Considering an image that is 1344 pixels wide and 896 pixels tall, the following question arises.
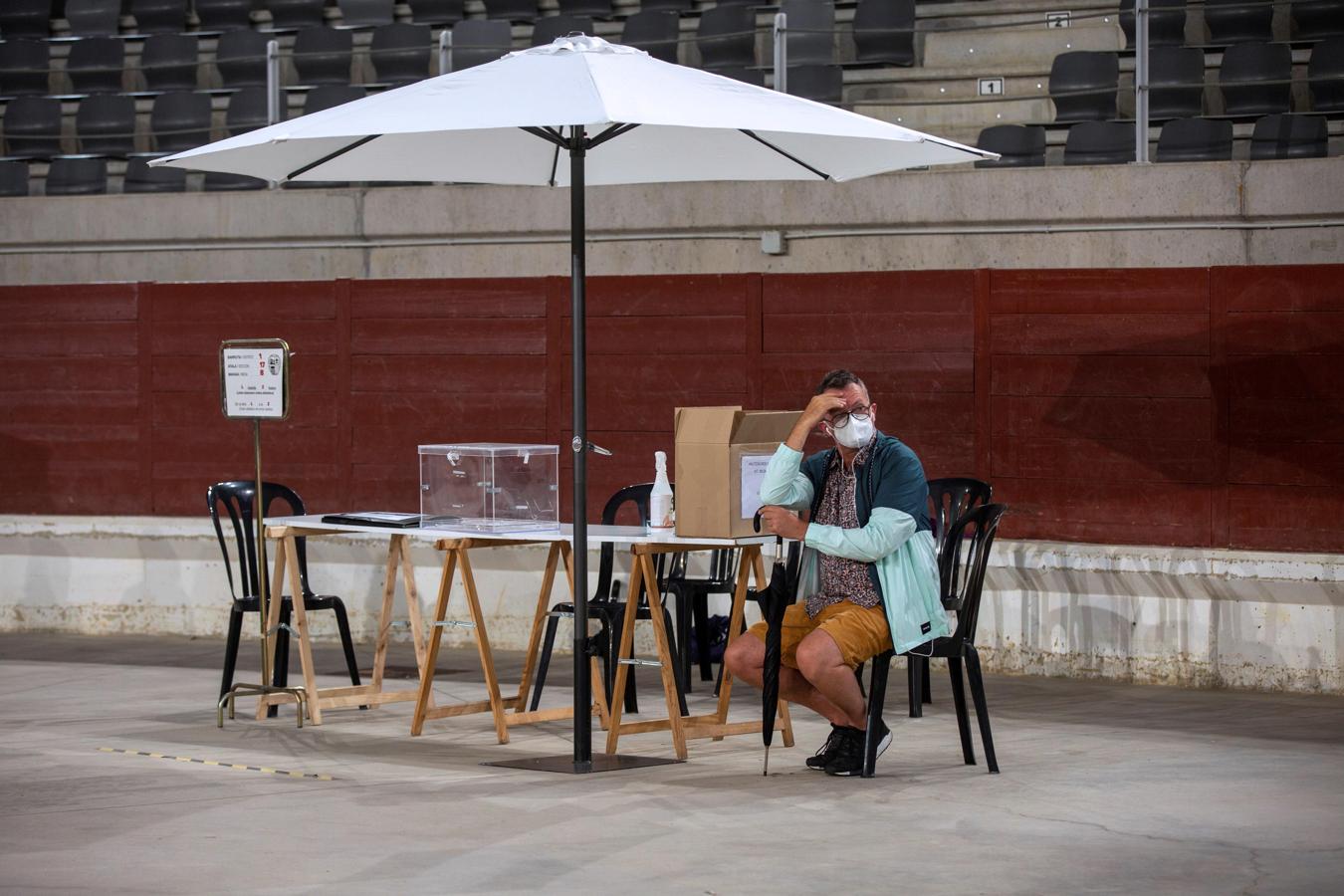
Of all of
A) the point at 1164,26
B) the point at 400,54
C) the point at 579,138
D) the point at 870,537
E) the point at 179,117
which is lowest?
the point at 870,537

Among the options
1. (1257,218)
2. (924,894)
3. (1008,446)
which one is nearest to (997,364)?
(1008,446)

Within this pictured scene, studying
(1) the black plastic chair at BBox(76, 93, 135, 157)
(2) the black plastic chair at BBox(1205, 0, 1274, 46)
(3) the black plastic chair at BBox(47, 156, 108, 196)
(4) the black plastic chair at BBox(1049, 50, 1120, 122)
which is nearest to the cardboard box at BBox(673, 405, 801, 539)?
(4) the black plastic chair at BBox(1049, 50, 1120, 122)

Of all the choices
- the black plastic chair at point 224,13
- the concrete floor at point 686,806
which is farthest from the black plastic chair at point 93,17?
the concrete floor at point 686,806

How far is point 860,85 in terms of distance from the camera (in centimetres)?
1262

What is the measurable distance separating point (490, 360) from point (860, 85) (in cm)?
350

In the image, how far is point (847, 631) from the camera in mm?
6703

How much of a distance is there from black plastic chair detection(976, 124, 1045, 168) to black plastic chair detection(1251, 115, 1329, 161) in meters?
1.26

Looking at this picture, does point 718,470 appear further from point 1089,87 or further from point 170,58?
point 170,58

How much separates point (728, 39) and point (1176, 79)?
10.1 feet

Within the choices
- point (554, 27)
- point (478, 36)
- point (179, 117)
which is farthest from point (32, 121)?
point (554, 27)

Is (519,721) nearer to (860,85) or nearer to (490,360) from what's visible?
(490,360)

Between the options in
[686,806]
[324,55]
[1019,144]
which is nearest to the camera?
[686,806]

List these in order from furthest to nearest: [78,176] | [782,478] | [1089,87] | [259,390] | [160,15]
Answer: [160,15], [78,176], [1089,87], [259,390], [782,478]

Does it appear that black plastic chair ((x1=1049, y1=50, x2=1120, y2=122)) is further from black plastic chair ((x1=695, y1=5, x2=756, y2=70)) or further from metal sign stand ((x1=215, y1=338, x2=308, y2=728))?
metal sign stand ((x1=215, y1=338, x2=308, y2=728))
